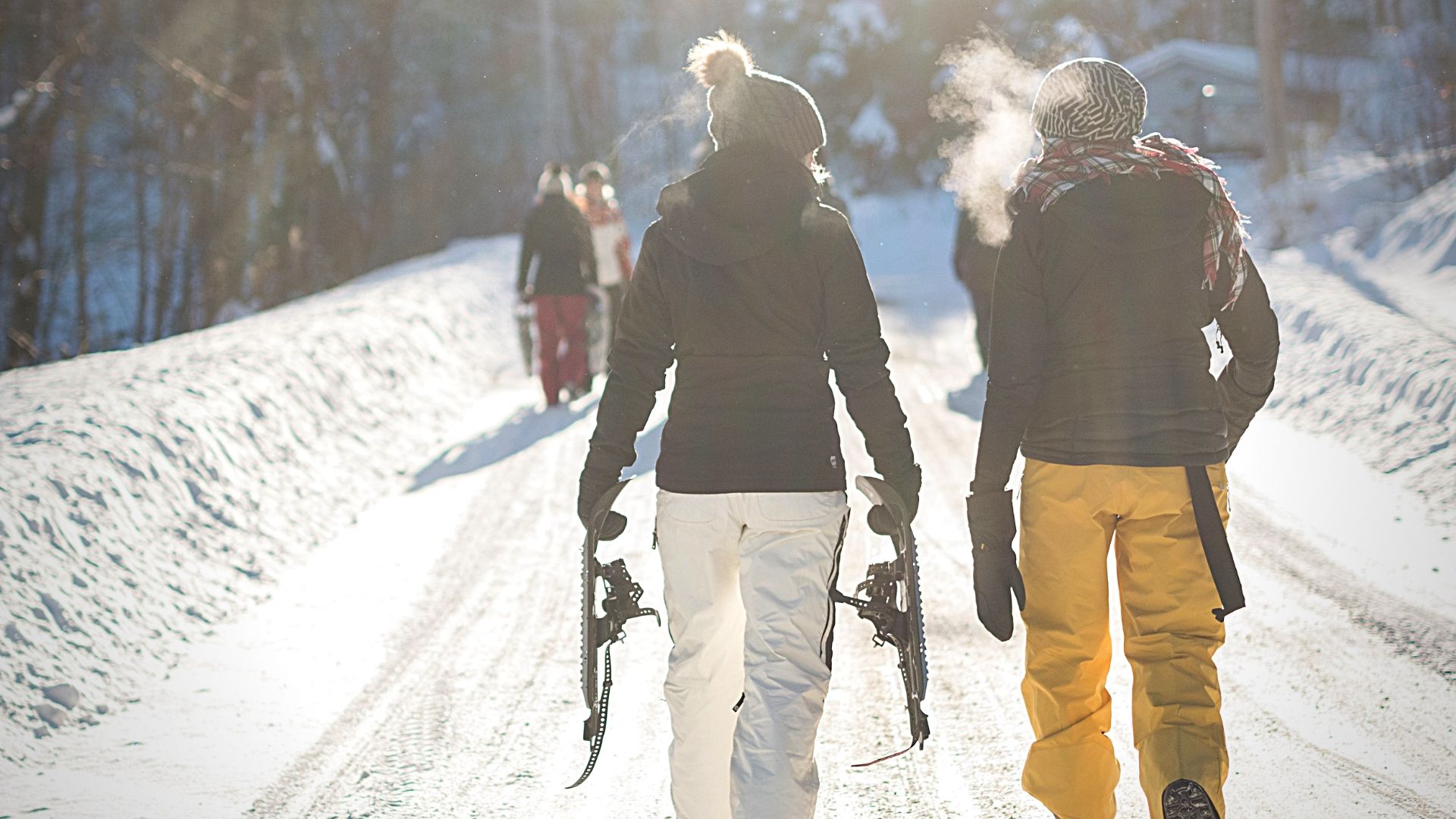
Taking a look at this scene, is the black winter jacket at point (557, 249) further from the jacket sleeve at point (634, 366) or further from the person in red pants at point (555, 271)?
the jacket sleeve at point (634, 366)

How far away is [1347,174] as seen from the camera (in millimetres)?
19562

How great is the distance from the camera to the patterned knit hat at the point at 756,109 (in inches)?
124

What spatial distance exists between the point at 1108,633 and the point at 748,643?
895mm

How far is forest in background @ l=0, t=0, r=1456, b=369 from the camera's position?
2041 centimetres

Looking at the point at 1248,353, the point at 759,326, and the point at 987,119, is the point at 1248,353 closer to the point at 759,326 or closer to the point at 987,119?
the point at 987,119

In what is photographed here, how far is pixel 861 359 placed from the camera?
3.12 metres

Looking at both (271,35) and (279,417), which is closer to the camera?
(279,417)

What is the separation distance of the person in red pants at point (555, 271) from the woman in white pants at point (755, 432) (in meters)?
7.30

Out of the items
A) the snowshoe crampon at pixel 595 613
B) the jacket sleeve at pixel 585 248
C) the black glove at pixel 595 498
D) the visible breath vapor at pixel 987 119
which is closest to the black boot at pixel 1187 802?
the snowshoe crampon at pixel 595 613

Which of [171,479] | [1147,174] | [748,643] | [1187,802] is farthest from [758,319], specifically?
[171,479]

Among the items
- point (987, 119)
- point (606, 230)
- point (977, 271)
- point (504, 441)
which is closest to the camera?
point (987, 119)

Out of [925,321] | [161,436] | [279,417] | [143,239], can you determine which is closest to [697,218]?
[161,436]

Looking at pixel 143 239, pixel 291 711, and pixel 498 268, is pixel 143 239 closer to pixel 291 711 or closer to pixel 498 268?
pixel 498 268

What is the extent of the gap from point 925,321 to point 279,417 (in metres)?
10.3
